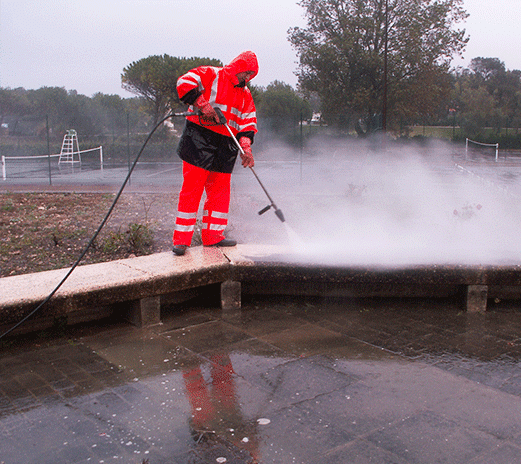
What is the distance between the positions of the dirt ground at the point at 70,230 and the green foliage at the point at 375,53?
57.7 feet

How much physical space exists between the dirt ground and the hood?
77.7 inches

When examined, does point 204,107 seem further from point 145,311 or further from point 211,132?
point 145,311

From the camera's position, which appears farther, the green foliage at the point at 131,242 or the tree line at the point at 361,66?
the tree line at the point at 361,66

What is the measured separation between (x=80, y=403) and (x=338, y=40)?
78.9 feet

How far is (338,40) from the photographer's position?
948 inches

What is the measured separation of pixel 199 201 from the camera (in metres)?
3.82

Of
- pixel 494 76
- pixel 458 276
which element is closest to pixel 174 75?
pixel 458 276

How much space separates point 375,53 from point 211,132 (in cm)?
2232

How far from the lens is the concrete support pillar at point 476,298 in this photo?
3598 mm

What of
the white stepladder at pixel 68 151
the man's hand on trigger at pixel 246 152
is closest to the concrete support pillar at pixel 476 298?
the man's hand on trigger at pixel 246 152

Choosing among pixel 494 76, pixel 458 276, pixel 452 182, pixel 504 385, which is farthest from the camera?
pixel 494 76

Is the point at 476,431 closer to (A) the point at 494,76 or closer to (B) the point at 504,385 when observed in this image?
(B) the point at 504,385

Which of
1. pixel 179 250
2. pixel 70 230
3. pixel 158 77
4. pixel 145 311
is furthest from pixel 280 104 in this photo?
pixel 145 311

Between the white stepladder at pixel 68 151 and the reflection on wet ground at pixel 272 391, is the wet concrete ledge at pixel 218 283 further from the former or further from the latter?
the white stepladder at pixel 68 151
